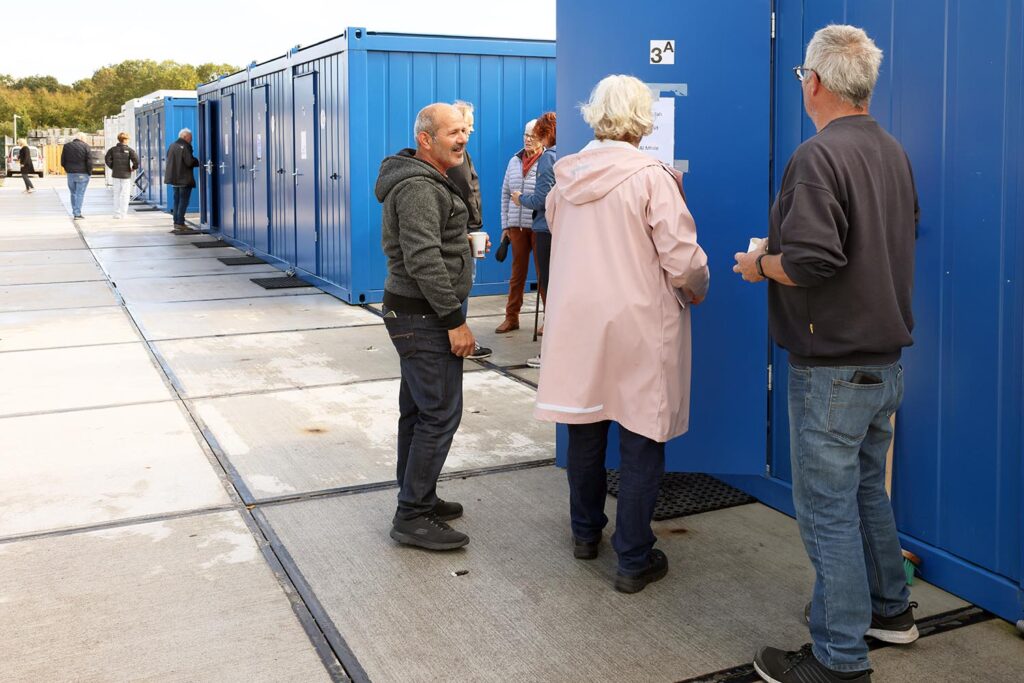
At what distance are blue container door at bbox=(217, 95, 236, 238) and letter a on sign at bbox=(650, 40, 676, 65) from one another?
1459 cm

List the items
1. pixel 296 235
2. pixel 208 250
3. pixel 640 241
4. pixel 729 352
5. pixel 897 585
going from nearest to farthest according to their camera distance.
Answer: pixel 897 585, pixel 640 241, pixel 729 352, pixel 296 235, pixel 208 250

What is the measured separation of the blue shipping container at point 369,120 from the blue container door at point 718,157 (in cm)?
668

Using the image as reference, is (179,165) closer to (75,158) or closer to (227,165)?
(227,165)

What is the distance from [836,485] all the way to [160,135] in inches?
990

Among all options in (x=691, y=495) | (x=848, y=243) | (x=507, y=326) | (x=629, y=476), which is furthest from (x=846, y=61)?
(x=507, y=326)

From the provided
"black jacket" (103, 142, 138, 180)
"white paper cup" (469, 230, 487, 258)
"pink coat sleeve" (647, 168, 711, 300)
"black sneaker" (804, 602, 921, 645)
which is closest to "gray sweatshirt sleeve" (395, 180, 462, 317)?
"white paper cup" (469, 230, 487, 258)

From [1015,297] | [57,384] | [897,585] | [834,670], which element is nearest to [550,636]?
[834,670]

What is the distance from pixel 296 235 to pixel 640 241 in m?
10.6

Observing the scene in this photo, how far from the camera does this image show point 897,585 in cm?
345

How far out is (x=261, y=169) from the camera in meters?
15.6

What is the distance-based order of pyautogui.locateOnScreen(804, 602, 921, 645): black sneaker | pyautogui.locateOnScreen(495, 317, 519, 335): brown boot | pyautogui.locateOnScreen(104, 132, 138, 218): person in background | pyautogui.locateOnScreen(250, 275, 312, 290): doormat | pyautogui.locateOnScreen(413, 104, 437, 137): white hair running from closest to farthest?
pyautogui.locateOnScreen(804, 602, 921, 645): black sneaker
pyautogui.locateOnScreen(413, 104, 437, 137): white hair
pyautogui.locateOnScreen(495, 317, 519, 335): brown boot
pyautogui.locateOnScreen(250, 275, 312, 290): doormat
pyautogui.locateOnScreen(104, 132, 138, 218): person in background

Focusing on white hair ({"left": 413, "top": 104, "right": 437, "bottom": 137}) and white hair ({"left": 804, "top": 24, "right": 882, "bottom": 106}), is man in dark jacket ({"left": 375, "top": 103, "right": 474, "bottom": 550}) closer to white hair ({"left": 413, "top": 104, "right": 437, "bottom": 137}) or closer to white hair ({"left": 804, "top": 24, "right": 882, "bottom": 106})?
white hair ({"left": 413, "top": 104, "right": 437, "bottom": 137})

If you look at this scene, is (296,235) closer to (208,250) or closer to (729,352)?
(208,250)

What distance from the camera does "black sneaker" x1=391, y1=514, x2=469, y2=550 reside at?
4301mm
